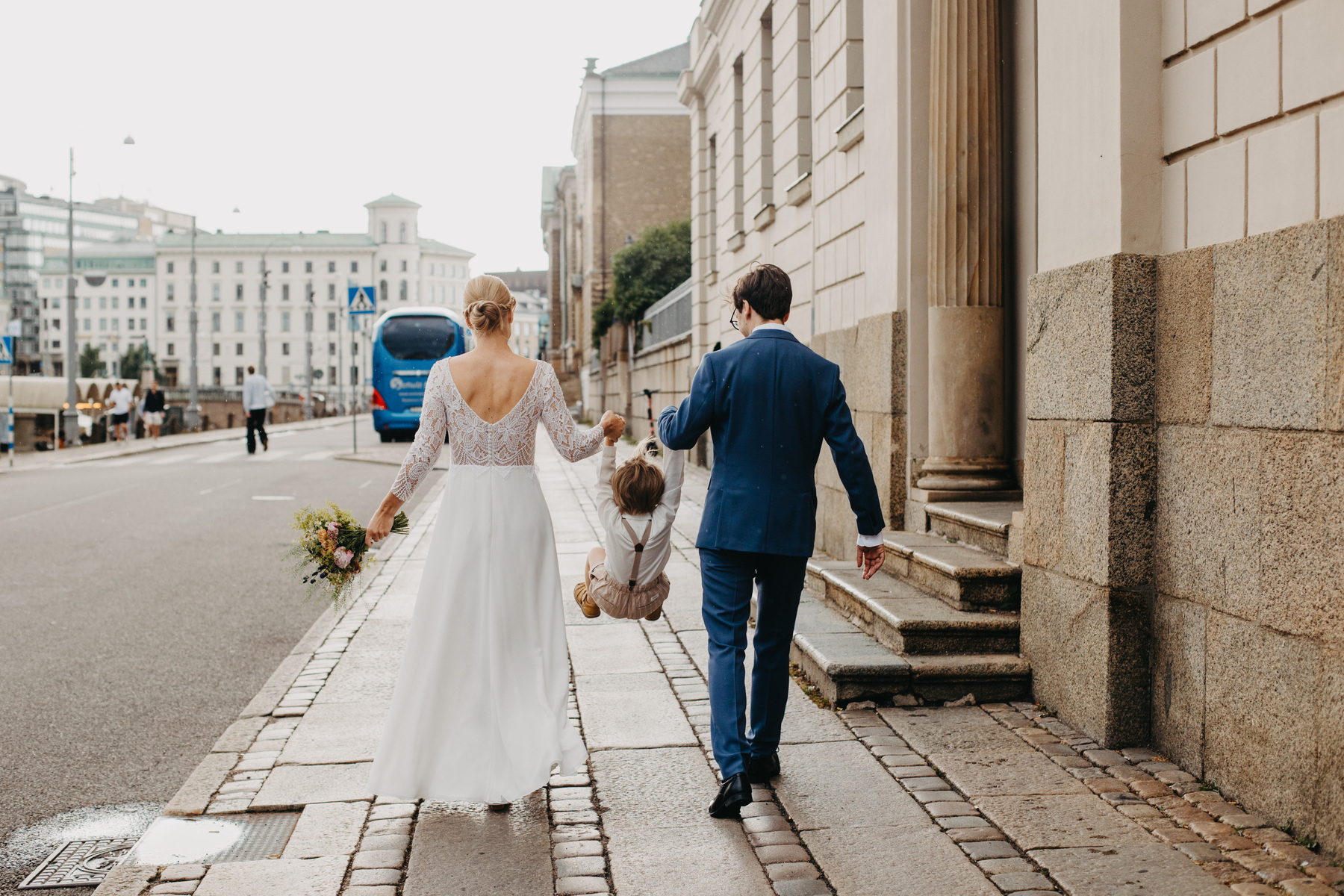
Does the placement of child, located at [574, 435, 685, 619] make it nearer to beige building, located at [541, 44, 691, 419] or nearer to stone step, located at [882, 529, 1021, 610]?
stone step, located at [882, 529, 1021, 610]

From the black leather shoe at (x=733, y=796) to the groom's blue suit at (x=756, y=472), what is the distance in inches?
5.0

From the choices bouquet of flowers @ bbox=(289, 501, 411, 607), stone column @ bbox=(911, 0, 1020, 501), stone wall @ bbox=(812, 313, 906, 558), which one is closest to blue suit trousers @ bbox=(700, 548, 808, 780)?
bouquet of flowers @ bbox=(289, 501, 411, 607)

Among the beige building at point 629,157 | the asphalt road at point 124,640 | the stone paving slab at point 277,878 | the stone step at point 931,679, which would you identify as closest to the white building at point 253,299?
the beige building at point 629,157

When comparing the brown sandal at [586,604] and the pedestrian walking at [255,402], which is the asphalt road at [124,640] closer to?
the brown sandal at [586,604]

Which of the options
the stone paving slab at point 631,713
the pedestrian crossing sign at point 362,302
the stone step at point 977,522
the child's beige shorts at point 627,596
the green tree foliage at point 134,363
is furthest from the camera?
the green tree foliage at point 134,363

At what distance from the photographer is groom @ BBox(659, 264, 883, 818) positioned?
420cm

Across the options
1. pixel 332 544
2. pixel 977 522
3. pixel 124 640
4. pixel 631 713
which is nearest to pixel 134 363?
pixel 124 640

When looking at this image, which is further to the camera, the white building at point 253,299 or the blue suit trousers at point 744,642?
the white building at point 253,299

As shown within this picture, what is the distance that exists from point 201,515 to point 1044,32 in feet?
37.7

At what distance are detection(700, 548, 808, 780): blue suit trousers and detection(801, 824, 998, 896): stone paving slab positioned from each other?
44 centimetres

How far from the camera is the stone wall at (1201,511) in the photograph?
3.65 metres

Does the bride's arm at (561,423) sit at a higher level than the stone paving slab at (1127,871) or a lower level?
higher

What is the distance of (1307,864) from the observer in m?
3.51

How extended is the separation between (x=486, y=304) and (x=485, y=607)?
42.5 inches
